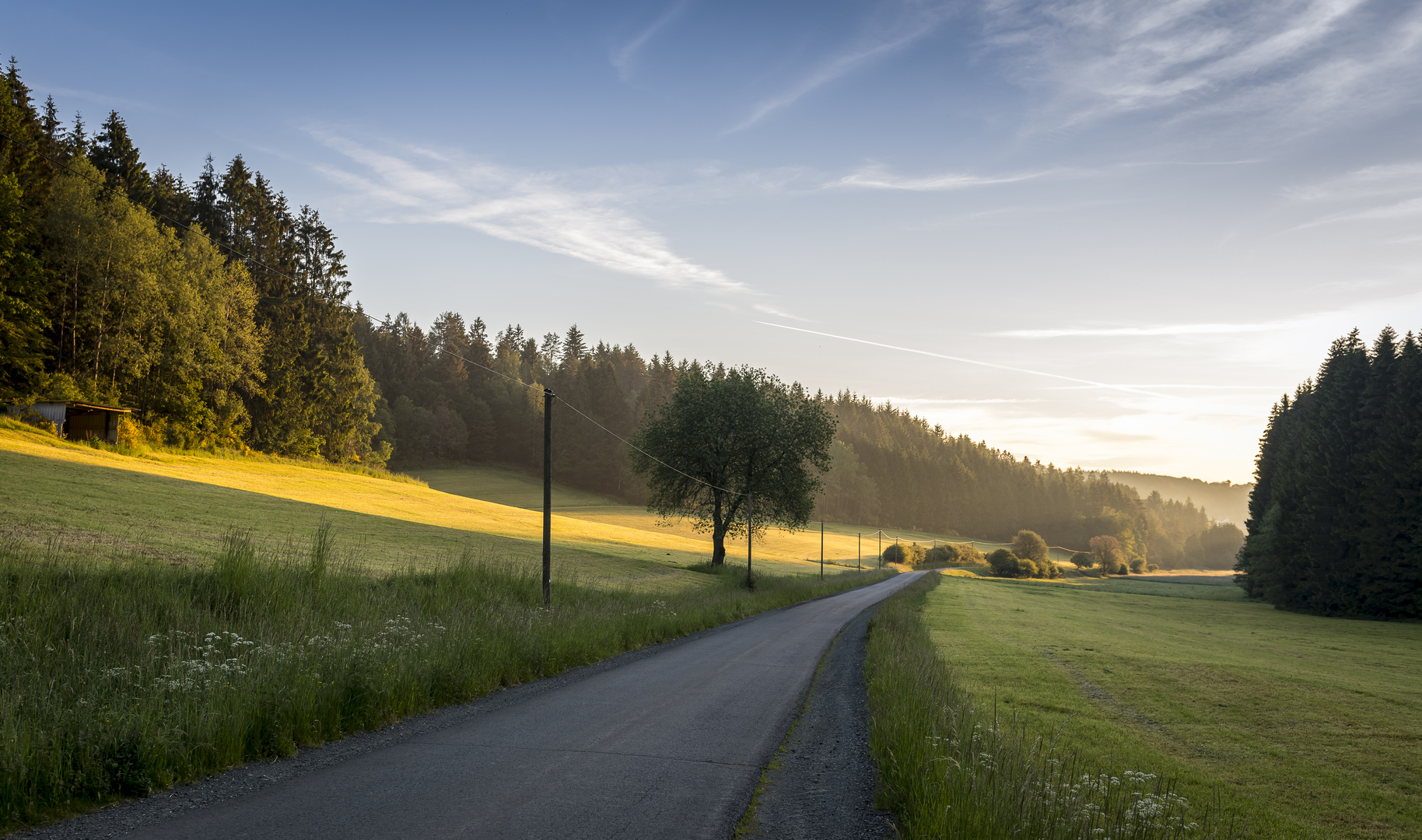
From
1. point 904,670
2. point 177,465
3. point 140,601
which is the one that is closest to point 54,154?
point 177,465

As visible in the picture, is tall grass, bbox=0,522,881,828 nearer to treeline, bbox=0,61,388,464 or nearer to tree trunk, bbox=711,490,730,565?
tree trunk, bbox=711,490,730,565

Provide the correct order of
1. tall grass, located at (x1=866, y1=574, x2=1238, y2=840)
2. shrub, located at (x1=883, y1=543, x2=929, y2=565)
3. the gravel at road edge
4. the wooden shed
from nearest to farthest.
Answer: tall grass, located at (x1=866, y1=574, x2=1238, y2=840)
the gravel at road edge
the wooden shed
shrub, located at (x1=883, y1=543, x2=929, y2=565)

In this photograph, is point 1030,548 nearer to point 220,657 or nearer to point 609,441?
point 609,441

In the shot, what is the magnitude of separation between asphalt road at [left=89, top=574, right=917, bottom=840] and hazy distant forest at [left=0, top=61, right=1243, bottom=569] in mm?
48536

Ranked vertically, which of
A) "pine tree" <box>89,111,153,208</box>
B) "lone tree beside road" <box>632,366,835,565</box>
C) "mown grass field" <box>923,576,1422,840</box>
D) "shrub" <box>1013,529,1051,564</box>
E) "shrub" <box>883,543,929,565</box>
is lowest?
Result: "shrub" <box>883,543,929,565</box>

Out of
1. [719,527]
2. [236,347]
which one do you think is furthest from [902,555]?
[236,347]

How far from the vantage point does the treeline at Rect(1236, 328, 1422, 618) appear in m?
48.5

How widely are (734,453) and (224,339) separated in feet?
138

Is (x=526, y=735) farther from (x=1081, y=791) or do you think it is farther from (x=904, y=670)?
(x=904, y=670)

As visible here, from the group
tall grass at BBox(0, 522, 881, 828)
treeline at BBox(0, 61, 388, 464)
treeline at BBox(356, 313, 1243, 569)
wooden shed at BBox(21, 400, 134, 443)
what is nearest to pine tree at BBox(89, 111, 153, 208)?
treeline at BBox(0, 61, 388, 464)

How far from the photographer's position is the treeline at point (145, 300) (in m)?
44.9

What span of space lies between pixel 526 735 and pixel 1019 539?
112676 millimetres

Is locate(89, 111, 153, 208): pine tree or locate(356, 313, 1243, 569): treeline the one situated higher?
locate(89, 111, 153, 208): pine tree

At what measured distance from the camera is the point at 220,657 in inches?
393
